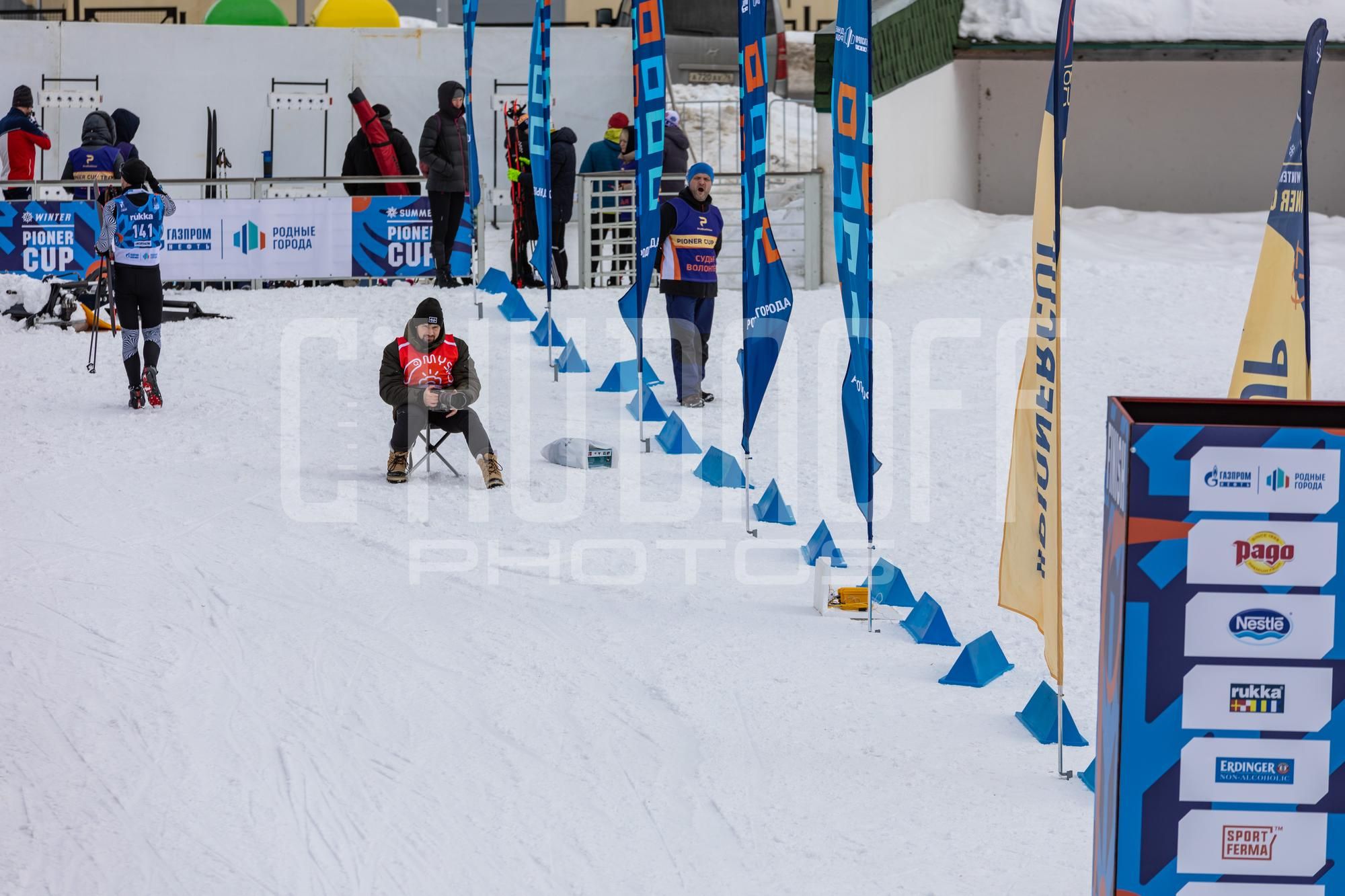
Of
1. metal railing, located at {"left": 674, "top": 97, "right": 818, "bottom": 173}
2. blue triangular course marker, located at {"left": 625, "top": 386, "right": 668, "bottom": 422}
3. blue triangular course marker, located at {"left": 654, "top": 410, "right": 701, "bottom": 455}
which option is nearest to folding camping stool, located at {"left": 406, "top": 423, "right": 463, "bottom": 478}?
blue triangular course marker, located at {"left": 654, "top": 410, "right": 701, "bottom": 455}

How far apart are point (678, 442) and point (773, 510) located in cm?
152

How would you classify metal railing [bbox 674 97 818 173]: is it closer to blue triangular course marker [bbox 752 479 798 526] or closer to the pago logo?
blue triangular course marker [bbox 752 479 798 526]

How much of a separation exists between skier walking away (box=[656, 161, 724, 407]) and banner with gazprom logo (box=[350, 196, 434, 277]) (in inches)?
181

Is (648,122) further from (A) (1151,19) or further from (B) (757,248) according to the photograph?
(A) (1151,19)

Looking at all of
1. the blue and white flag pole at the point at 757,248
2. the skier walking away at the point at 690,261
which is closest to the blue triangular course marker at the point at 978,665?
the blue and white flag pole at the point at 757,248

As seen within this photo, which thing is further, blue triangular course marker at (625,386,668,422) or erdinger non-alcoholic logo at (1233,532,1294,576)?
blue triangular course marker at (625,386,668,422)

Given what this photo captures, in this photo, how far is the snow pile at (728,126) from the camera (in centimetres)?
2023

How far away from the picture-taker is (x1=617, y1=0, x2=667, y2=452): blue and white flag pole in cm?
980

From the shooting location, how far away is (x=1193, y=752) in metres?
3.37

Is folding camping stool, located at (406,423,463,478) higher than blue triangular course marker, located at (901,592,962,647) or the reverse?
higher

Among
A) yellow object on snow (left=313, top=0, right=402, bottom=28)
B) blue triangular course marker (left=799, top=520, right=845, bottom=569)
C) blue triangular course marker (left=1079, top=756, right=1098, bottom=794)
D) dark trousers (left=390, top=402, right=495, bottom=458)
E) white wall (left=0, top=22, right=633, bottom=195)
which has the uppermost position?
yellow object on snow (left=313, top=0, right=402, bottom=28)

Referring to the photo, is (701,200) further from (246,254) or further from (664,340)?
(246,254)

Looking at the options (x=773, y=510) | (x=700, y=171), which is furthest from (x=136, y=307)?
(x=773, y=510)

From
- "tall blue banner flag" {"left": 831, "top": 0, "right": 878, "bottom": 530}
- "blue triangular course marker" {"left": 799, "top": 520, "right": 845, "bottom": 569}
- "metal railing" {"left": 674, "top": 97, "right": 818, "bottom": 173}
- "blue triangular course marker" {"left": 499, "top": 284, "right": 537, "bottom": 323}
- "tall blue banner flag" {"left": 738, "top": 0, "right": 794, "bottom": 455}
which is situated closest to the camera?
"tall blue banner flag" {"left": 831, "top": 0, "right": 878, "bottom": 530}
